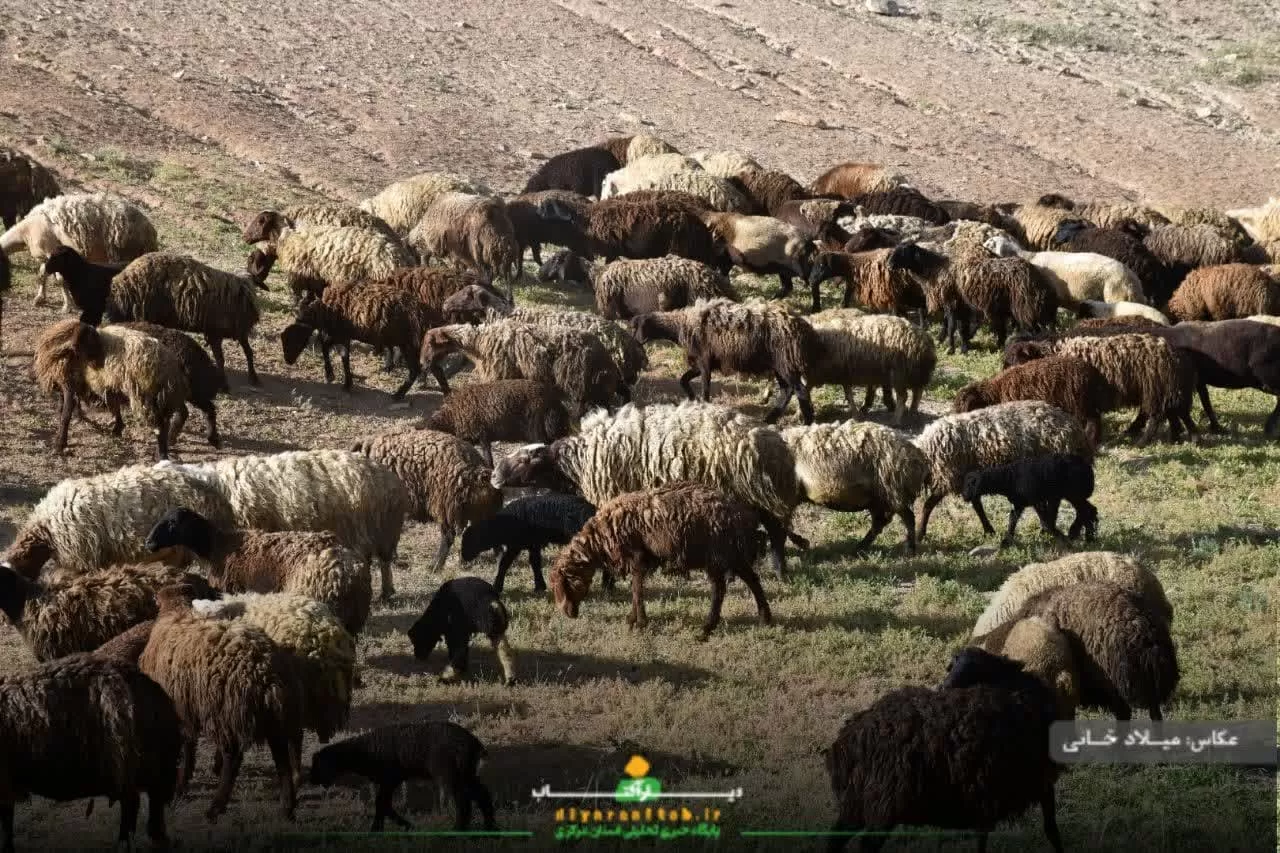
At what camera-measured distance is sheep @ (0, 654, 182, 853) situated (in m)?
8.14

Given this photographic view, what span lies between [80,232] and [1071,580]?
11781 millimetres

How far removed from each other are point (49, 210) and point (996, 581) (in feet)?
36.2

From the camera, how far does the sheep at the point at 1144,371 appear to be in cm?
1591

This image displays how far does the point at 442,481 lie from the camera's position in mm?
13211

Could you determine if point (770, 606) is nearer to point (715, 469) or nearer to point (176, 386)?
point (715, 469)

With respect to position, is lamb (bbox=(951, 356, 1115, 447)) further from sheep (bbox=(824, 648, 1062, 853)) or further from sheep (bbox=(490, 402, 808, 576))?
sheep (bbox=(824, 648, 1062, 853))

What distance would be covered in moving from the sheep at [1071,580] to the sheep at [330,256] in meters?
9.58

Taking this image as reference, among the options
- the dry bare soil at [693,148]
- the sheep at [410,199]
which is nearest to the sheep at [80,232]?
the dry bare soil at [693,148]

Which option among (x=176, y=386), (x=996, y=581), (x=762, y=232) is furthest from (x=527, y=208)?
(x=996, y=581)

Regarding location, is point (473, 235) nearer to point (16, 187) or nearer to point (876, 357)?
point (16, 187)

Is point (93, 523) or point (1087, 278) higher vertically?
point (1087, 278)

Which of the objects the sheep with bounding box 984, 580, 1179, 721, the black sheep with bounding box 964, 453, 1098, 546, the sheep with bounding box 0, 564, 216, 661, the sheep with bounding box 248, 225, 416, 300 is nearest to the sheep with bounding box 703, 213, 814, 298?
the sheep with bounding box 248, 225, 416, 300

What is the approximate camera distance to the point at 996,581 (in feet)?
41.4

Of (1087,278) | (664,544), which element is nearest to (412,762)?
(664,544)
